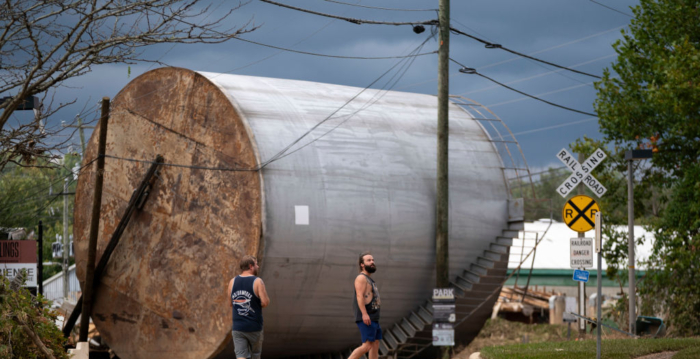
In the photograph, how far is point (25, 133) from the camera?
42.1 ft

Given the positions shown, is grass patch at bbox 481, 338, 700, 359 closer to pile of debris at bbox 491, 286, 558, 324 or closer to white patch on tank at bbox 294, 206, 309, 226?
white patch on tank at bbox 294, 206, 309, 226

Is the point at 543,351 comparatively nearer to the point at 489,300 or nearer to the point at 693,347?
the point at 693,347

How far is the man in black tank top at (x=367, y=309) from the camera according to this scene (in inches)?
461

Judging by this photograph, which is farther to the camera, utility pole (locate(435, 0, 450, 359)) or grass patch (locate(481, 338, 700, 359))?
utility pole (locate(435, 0, 450, 359))

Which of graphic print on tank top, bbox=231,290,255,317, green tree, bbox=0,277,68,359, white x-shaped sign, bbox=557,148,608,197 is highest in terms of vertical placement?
white x-shaped sign, bbox=557,148,608,197

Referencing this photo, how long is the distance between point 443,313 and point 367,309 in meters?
6.51

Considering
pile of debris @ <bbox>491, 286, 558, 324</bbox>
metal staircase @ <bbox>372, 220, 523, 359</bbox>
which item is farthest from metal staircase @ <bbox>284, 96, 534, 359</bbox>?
pile of debris @ <bbox>491, 286, 558, 324</bbox>

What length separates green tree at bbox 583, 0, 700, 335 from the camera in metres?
21.1

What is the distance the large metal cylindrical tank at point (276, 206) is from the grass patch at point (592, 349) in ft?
11.2

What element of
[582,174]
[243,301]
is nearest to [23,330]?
[243,301]

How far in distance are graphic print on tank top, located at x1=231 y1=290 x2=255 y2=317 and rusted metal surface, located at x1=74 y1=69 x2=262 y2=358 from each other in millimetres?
5113

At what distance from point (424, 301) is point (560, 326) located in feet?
31.5

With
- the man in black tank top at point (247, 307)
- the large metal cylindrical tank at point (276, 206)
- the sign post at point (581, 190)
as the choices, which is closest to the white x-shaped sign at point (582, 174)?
the sign post at point (581, 190)

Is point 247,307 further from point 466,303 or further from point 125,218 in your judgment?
point 466,303
